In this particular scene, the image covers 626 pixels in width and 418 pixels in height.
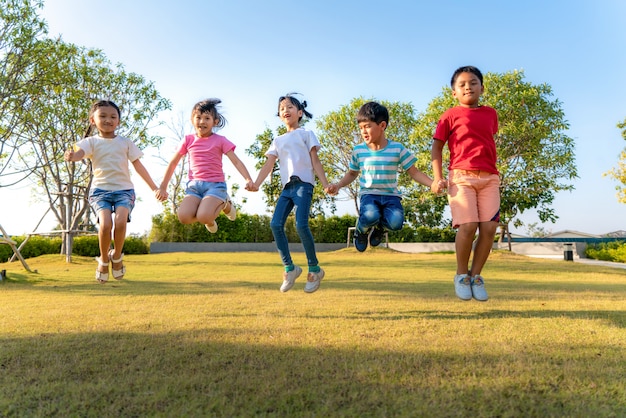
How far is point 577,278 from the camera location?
43.8 ft

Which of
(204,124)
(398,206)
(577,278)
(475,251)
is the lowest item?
(577,278)

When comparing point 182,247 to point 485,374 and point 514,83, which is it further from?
point 485,374

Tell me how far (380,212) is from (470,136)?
127 centimetres

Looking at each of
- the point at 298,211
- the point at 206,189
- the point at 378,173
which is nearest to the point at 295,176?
the point at 298,211

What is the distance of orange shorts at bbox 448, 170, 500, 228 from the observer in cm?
532

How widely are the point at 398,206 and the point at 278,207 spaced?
1.39 m

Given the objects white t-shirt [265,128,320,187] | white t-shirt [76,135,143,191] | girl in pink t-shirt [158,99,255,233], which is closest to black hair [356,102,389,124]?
white t-shirt [265,128,320,187]

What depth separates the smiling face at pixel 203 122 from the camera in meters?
6.32

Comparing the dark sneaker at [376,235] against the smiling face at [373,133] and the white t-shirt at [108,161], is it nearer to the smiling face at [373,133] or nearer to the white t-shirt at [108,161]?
the smiling face at [373,133]

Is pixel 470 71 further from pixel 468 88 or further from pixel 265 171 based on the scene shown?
pixel 265 171

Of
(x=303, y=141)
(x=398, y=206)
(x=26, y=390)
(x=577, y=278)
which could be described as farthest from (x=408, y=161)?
(x=577, y=278)

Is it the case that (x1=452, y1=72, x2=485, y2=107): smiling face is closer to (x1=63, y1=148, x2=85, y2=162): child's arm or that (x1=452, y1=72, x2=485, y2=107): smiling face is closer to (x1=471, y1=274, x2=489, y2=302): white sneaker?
(x1=471, y1=274, x2=489, y2=302): white sneaker

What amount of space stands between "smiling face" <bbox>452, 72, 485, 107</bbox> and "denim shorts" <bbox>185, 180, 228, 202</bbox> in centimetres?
293

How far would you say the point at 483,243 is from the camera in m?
5.59
